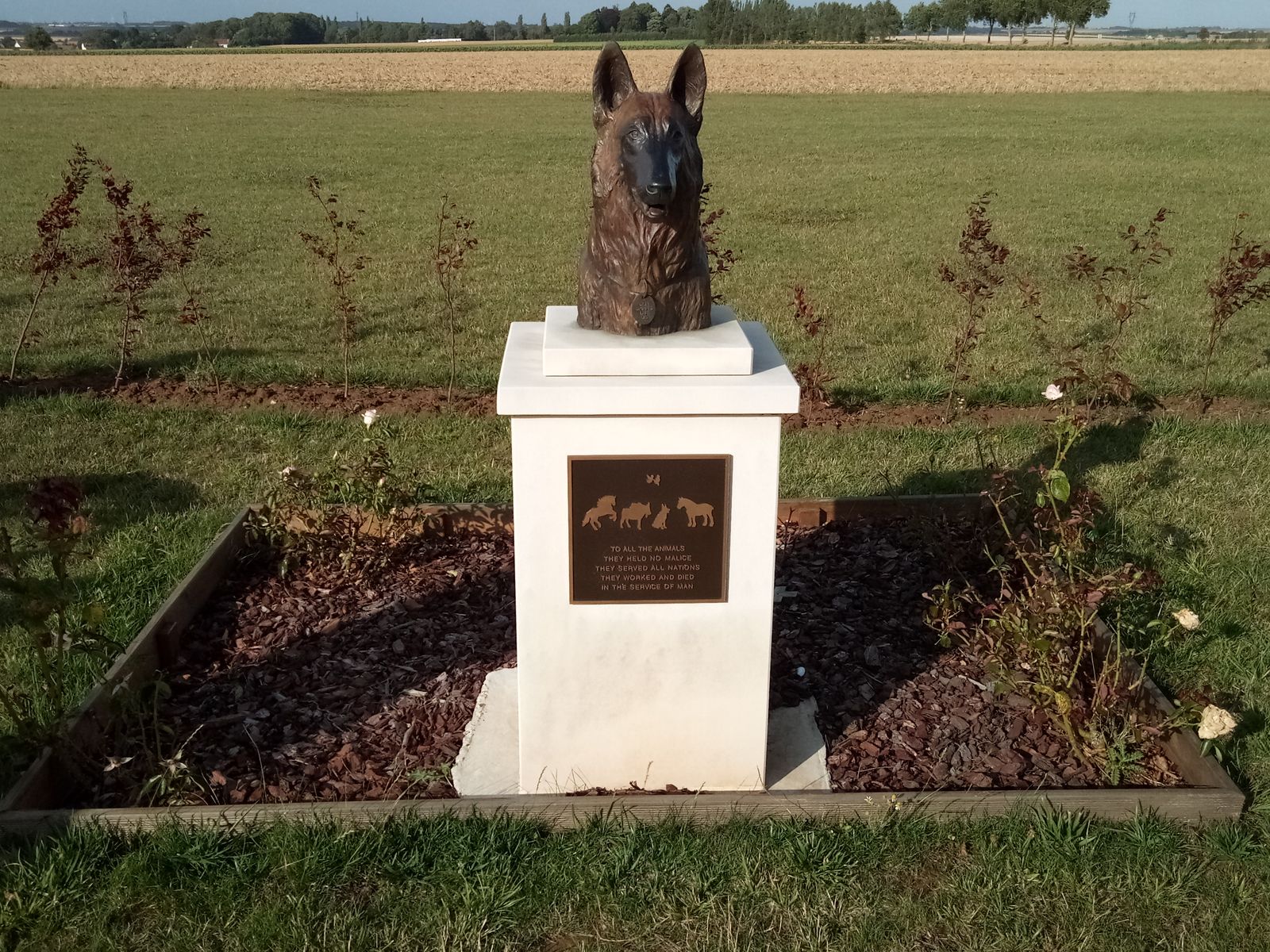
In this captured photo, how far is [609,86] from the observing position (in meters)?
3.46

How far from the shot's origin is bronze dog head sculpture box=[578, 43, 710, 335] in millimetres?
3330

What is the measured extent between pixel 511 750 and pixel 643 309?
1794mm

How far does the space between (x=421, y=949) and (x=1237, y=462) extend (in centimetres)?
614

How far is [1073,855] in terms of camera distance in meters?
3.34

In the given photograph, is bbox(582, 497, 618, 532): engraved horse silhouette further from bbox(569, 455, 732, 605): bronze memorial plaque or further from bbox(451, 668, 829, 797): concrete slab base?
bbox(451, 668, 829, 797): concrete slab base

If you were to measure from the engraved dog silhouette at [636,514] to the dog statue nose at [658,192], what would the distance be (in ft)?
3.27

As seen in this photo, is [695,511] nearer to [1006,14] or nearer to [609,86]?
[609,86]

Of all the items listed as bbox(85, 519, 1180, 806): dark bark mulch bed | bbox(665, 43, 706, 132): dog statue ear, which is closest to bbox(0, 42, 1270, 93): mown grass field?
bbox(85, 519, 1180, 806): dark bark mulch bed

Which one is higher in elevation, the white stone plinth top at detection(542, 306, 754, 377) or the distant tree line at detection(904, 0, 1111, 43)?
the distant tree line at detection(904, 0, 1111, 43)

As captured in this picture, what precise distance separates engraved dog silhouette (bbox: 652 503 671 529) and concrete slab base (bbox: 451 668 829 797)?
3.54 ft

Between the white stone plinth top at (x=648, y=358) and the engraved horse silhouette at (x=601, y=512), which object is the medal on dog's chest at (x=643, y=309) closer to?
the white stone plinth top at (x=648, y=358)

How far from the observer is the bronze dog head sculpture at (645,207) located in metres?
3.33

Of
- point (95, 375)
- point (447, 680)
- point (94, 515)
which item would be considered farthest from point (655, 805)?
point (95, 375)

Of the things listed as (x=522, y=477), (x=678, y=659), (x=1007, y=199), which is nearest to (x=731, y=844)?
(x=678, y=659)
